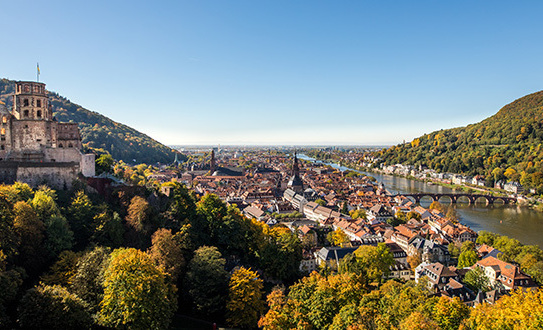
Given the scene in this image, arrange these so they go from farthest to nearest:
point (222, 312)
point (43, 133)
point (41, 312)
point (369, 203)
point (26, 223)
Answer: point (369, 203)
point (43, 133)
point (222, 312)
point (26, 223)
point (41, 312)

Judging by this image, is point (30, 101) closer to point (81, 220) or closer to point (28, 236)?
point (81, 220)

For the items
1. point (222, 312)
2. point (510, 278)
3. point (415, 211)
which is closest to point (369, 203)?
point (415, 211)

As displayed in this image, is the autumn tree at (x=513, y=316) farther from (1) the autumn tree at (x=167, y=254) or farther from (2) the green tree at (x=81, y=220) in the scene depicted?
(2) the green tree at (x=81, y=220)

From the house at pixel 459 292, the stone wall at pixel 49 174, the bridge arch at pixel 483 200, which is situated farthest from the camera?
the bridge arch at pixel 483 200

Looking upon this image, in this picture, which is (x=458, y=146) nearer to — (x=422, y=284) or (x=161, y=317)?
(x=422, y=284)

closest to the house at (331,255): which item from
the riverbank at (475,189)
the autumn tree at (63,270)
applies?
the autumn tree at (63,270)

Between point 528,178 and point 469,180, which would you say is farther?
point 469,180
